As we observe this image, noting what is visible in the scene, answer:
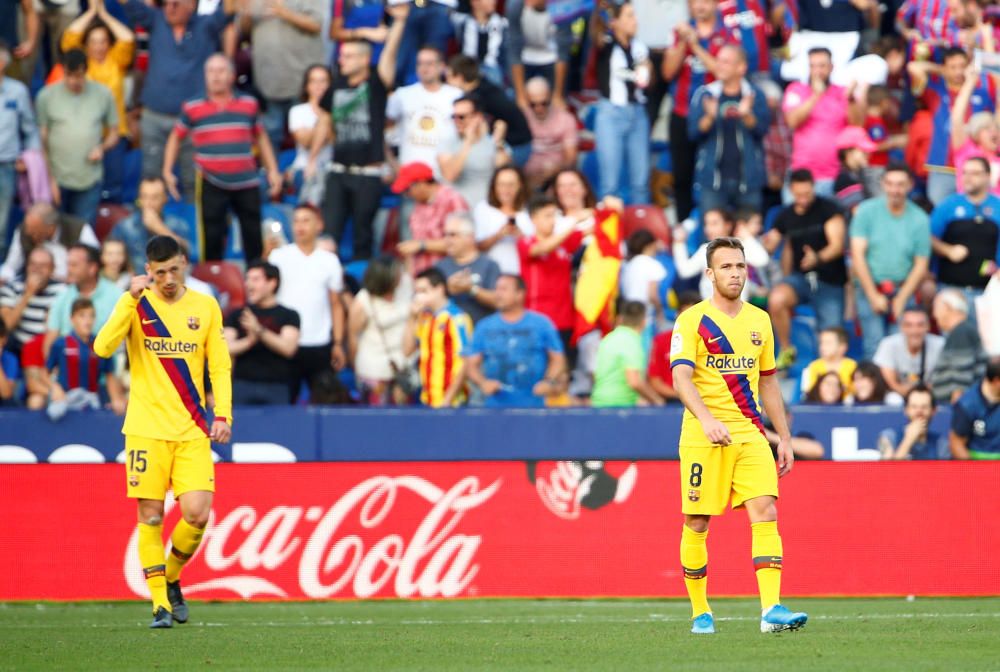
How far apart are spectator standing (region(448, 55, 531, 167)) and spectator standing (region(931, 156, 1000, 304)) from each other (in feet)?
13.9

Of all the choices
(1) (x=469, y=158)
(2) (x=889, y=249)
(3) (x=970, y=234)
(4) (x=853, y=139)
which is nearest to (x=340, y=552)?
(1) (x=469, y=158)

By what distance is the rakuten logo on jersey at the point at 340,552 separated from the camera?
13.2 meters

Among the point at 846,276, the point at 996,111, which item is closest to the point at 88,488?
the point at 846,276

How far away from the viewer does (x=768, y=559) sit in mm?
9000

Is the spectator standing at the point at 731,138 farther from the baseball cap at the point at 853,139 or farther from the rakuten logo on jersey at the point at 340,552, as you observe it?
the rakuten logo on jersey at the point at 340,552

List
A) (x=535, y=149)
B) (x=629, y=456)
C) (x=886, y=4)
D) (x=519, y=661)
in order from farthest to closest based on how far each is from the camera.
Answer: (x=886, y=4) → (x=535, y=149) → (x=629, y=456) → (x=519, y=661)

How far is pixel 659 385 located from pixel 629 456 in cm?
91

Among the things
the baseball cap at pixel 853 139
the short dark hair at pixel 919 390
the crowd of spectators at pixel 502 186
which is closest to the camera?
the short dark hair at pixel 919 390

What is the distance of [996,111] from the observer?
1764 centimetres

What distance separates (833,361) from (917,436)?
1405 millimetres

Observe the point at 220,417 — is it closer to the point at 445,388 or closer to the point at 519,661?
the point at 519,661

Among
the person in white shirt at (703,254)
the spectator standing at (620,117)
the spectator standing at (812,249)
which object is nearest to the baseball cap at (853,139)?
the spectator standing at (812,249)

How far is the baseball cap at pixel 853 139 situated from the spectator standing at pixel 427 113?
3935 mm

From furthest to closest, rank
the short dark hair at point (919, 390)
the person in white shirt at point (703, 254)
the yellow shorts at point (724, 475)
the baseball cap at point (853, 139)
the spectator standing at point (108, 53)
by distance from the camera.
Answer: the spectator standing at point (108, 53), the baseball cap at point (853, 139), the person in white shirt at point (703, 254), the short dark hair at point (919, 390), the yellow shorts at point (724, 475)
